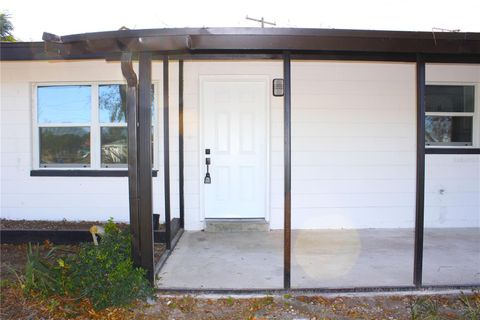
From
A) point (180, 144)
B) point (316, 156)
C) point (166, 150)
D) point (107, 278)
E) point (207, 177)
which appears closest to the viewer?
point (107, 278)

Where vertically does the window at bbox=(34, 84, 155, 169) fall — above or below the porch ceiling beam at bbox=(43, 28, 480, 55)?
below

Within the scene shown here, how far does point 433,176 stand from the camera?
6.71 m

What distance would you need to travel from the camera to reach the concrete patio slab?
4289 millimetres

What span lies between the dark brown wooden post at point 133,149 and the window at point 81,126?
276cm

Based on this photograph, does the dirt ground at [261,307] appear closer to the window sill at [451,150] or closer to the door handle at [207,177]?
the door handle at [207,177]

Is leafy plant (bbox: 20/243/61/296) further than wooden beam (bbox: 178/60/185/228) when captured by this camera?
No

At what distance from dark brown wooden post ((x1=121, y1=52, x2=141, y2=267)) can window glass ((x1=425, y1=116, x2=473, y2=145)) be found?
15.5ft

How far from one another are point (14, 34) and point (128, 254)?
773 centimetres

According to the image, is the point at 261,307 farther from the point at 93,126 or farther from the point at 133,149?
the point at 93,126

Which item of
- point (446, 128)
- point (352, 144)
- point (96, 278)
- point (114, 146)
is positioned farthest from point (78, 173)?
point (446, 128)

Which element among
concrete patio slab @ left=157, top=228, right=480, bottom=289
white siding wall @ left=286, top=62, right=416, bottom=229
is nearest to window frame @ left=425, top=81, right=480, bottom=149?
white siding wall @ left=286, top=62, right=416, bottom=229

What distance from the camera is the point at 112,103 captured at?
21.7 feet

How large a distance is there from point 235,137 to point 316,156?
4.16ft

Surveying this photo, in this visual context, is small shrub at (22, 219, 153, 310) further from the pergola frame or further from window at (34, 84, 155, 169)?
window at (34, 84, 155, 169)
